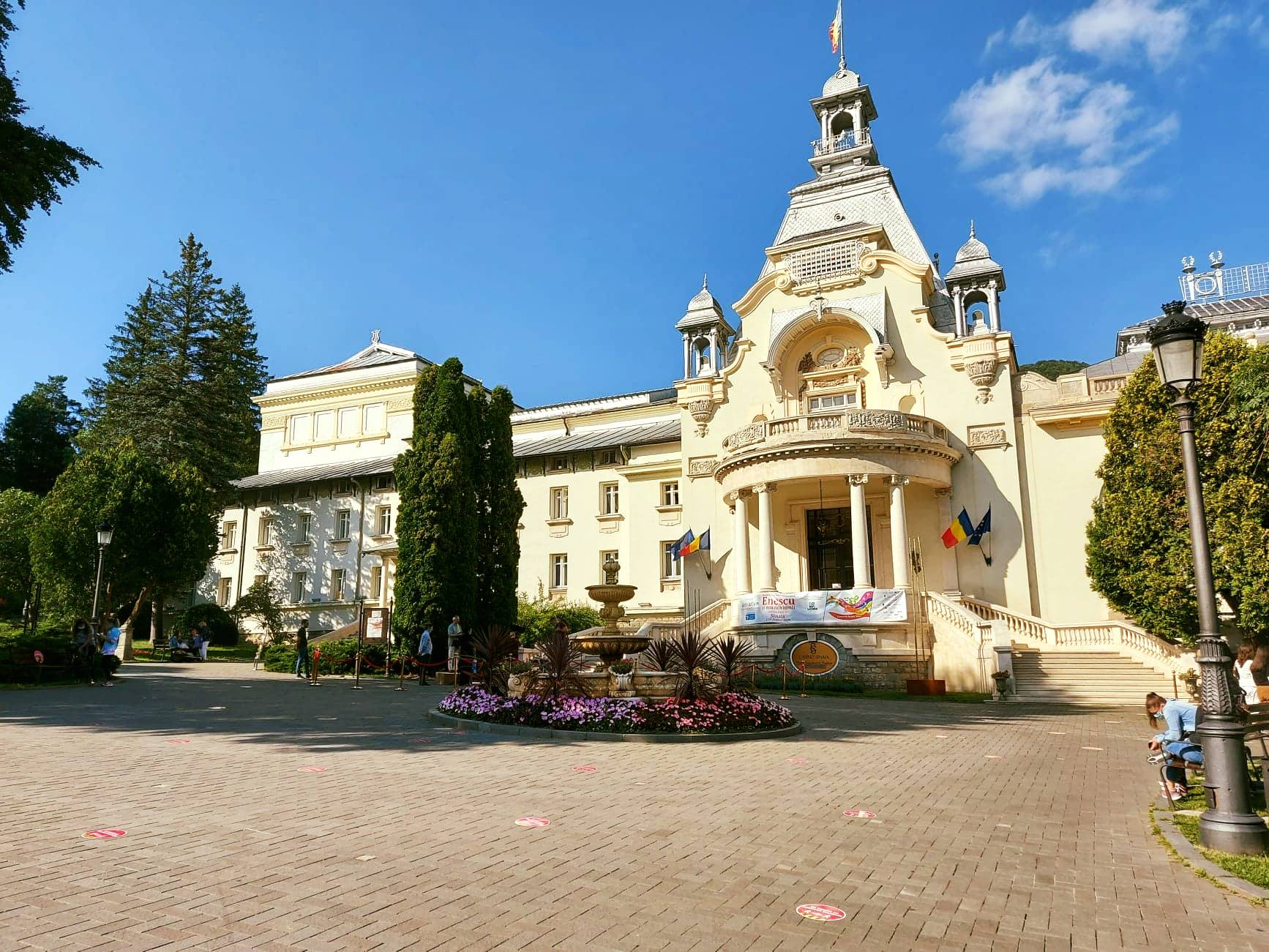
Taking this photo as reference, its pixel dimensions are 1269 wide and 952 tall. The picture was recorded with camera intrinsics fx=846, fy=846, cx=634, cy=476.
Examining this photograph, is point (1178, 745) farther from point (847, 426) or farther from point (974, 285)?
point (974, 285)

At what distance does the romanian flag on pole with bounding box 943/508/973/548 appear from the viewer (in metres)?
30.7

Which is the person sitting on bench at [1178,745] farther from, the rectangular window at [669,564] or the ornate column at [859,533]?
the rectangular window at [669,564]

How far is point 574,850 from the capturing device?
657 centimetres

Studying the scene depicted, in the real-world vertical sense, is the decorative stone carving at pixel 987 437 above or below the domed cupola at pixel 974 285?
below

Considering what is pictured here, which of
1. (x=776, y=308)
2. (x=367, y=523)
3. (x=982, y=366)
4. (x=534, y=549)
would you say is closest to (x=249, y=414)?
(x=367, y=523)

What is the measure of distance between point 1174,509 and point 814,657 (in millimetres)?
11686

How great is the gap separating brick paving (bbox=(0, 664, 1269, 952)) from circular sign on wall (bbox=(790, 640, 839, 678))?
15103 millimetres

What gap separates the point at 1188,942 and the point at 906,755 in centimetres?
761

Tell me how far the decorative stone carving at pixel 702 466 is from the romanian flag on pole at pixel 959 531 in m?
10.2

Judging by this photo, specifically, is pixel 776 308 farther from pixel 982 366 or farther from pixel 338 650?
pixel 338 650

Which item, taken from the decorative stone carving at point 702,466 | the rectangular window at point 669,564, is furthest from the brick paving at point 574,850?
the rectangular window at point 669,564

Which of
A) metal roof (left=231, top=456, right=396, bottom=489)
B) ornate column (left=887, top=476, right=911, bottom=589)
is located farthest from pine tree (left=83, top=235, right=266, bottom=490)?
ornate column (left=887, top=476, right=911, bottom=589)

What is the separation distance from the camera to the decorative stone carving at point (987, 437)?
3266 centimetres

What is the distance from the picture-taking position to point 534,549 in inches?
1699
